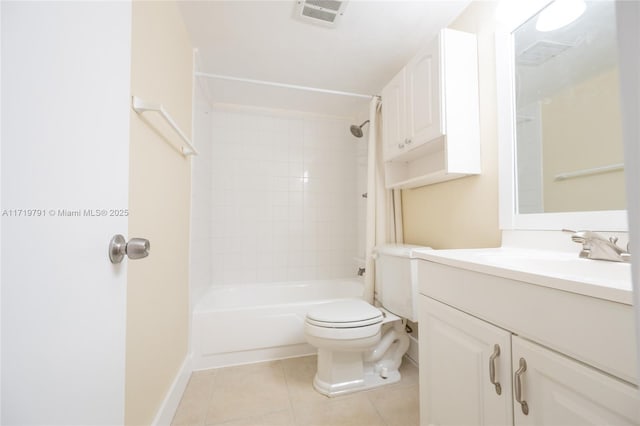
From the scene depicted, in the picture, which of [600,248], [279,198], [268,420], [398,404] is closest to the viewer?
[600,248]

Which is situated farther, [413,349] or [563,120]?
[413,349]

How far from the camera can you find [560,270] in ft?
2.66

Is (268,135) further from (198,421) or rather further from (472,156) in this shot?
(198,421)

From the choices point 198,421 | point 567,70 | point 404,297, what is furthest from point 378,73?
point 198,421

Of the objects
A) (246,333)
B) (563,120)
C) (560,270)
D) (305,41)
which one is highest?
(305,41)

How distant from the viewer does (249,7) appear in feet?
4.43

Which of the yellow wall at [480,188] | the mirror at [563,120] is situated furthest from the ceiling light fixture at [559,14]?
the yellow wall at [480,188]

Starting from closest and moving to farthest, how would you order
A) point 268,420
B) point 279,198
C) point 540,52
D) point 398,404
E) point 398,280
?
point 540,52
point 268,420
point 398,404
point 398,280
point 279,198

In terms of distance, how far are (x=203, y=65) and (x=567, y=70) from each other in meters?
2.08

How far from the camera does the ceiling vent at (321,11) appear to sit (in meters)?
1.32

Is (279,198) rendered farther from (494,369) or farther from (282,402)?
(494,369)

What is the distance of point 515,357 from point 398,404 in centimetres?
95

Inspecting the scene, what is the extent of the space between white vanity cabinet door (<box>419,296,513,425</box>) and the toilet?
447 millimetres

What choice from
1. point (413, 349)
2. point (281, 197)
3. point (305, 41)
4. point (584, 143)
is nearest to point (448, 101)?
point (584, 143)
